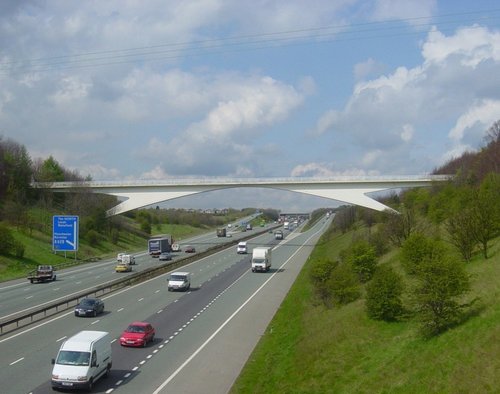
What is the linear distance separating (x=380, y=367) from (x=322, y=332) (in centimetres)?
768

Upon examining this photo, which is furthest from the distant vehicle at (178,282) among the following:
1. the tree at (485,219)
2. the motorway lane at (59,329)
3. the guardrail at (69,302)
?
the tree at (485,219)

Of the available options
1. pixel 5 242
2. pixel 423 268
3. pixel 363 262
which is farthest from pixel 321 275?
pixel 5 242

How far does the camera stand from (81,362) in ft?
66.4

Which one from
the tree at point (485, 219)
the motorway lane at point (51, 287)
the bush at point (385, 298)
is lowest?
the motorway lane at point (51, 287)

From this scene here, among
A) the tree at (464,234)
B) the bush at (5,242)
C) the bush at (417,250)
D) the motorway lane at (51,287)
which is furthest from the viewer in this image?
the bush at (5,242)

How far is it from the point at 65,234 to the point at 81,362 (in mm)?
44290

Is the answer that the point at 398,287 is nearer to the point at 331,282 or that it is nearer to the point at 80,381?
the point at 331,282

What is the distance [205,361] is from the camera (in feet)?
81.0

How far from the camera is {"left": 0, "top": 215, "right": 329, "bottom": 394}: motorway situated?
21391mm

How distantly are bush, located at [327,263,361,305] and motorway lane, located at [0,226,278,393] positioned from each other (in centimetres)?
1048

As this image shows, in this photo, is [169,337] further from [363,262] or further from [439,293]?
[363,262]

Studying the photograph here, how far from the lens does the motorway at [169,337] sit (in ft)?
70.2

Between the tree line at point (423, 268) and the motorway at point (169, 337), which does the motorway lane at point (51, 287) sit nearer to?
the motorway at point (169, 337)

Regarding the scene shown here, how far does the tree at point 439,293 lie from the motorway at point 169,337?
728 centimetres
